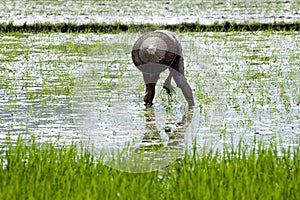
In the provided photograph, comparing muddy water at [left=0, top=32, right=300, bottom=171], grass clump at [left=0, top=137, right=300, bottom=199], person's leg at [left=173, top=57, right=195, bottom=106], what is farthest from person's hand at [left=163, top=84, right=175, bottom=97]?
grass clump at [left=0, top=137, right=300, bottom=199]

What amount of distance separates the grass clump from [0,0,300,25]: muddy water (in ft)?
34.1

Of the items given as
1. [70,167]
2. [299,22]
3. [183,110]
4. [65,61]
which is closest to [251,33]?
[299,22]

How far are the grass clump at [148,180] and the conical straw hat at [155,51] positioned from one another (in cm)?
194

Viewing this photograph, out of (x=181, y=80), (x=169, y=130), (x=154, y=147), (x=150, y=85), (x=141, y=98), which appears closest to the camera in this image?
(x=154, y=147)

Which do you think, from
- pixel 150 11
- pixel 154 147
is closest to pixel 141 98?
pixel 154 147

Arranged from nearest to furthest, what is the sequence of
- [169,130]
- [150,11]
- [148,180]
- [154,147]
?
[148,180] < [154,147] < [169,130] < [150,11]

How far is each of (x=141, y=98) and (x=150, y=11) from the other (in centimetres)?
1014

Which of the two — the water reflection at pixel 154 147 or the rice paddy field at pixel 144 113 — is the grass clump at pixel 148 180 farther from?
the water reflection at pixel 154 147

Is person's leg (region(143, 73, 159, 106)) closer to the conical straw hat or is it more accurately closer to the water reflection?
the water reflection

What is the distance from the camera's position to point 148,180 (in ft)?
14.2

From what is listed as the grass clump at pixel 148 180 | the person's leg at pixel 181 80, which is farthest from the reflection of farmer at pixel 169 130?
the grass clump at pixel 148 180

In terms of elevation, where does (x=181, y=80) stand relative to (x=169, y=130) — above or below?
above

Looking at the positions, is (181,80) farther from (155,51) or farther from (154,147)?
(154,147)

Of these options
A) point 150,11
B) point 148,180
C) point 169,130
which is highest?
point 150,11
